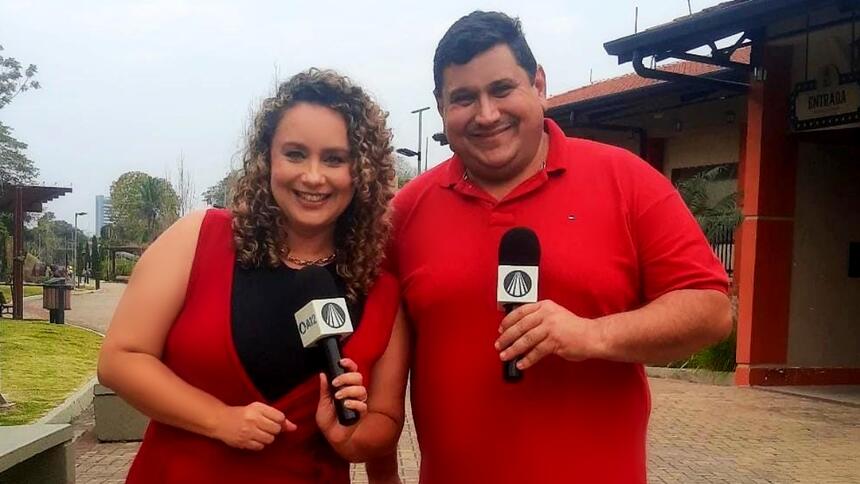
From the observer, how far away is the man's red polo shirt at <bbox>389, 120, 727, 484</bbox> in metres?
2.36

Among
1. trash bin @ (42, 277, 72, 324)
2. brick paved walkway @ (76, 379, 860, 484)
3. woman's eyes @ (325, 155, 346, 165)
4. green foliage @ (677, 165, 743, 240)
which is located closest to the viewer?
woman's eyes @ (325, 155, 346, 165)

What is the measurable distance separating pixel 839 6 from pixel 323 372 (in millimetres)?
9052

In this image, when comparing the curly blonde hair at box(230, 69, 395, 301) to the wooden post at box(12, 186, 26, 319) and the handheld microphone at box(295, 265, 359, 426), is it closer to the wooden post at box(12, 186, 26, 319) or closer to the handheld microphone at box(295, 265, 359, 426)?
the handheld microphone at box(295, 265, 359, 426)

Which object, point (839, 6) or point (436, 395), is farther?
point (839, 6)

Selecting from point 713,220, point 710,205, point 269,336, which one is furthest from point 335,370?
point 710,205

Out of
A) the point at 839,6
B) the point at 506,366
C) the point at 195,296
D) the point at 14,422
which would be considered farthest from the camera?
the point at 839,6

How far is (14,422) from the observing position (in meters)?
8.00

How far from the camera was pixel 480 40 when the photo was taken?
2.44m

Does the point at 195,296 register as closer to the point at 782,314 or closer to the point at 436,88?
the point at 436,88

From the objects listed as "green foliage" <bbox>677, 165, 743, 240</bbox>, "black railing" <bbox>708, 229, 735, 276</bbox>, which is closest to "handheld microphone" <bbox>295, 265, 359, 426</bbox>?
"green foliage" <bbox>677, 165, 743, 240</bbox>

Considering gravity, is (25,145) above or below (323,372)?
above

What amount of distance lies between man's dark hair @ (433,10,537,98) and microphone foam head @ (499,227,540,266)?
20.5 inches

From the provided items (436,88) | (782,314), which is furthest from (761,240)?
(436,88)

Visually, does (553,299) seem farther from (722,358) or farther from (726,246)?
(726,246)
